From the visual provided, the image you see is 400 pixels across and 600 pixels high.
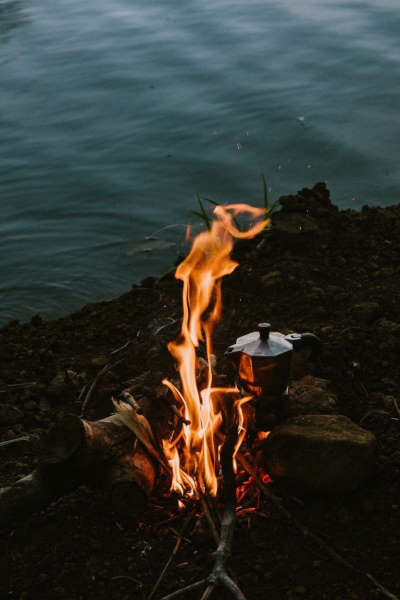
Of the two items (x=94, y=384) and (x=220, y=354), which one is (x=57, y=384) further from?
(x=220, y=354)

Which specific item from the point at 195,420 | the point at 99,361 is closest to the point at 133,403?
the point at 195,420

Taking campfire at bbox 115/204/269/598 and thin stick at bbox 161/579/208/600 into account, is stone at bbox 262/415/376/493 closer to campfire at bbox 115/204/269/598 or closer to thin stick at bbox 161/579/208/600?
campfire at bbox 115/204/269/598

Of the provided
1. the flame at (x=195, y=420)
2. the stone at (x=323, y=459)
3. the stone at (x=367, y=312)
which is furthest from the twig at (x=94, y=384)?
the stone at (x=367, y=312)

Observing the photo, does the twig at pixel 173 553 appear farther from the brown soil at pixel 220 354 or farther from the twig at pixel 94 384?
the twig at pixel 94 384

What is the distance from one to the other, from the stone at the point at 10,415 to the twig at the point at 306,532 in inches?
48.8

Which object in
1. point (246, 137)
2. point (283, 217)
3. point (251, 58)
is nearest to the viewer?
point (283, 217)

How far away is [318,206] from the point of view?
18.5ft

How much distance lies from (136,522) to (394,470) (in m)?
1.08

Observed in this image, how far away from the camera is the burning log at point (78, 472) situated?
2.69m

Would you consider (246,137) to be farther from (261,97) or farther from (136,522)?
(136,522)

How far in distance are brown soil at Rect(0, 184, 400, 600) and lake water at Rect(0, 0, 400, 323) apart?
134cm

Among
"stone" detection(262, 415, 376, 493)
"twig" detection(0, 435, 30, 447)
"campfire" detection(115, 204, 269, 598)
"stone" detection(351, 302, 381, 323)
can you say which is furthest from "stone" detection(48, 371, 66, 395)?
"stone" detection(351, 302, 381, 323)

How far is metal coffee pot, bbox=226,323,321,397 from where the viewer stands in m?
3.06

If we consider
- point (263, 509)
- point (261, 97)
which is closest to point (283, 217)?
point (263, 509)
